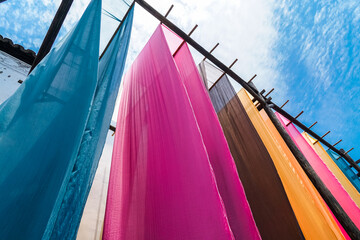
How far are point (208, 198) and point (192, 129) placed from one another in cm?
43

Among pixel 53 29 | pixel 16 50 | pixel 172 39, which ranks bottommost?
pixel 53 29

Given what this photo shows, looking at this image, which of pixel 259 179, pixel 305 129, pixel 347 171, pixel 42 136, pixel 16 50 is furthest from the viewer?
pixel 347 171

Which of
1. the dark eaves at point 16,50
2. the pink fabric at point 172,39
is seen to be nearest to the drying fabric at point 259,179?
the pink fabric at point 172,39

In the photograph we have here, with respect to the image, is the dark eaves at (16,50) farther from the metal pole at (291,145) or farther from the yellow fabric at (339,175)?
the yellow fabric at (339,175)

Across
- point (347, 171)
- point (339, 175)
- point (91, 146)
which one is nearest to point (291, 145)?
point (339, 175)

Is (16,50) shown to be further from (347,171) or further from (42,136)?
(347,171)

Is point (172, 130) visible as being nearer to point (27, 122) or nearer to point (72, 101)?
point (72, 101)

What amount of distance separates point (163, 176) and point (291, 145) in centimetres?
208

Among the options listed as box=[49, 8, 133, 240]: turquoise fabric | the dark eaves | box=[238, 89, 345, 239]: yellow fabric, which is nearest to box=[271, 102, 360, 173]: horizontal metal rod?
box=[238, 89, 345, 239]: yellow fabric

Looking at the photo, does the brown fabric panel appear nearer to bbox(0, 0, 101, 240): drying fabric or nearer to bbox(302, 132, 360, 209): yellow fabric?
bbox(0, 0, 101, 240): drying fabric

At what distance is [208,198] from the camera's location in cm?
87

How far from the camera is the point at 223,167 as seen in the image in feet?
3.96

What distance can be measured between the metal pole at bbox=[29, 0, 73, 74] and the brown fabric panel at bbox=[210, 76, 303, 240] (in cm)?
215

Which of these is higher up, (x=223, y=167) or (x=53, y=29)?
(x=53, y=29)
